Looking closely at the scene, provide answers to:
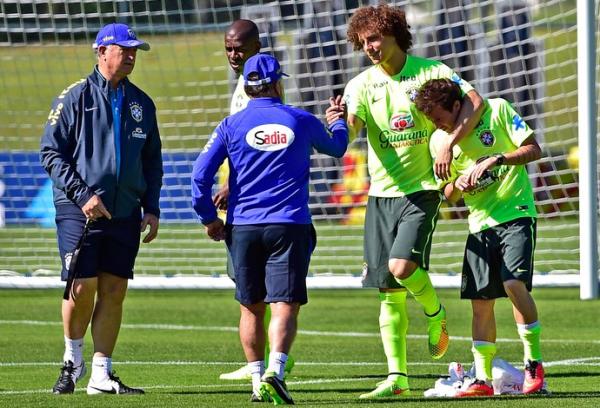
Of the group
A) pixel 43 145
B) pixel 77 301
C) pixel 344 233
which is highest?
pixel 43 145

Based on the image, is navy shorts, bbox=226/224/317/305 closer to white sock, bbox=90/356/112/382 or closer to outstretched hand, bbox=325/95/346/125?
outstretched hand, bbox=325/95/346/125

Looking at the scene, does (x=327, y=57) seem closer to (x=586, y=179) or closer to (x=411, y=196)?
(x=586, y=179)

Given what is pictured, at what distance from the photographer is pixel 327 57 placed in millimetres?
13961

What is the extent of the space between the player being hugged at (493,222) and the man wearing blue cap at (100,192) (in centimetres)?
181

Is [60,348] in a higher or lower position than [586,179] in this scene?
lower

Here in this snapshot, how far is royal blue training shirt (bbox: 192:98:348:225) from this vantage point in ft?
24.9

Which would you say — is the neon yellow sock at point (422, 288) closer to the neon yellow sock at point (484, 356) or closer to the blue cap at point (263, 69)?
the neon yellow sock at point (484, 356)

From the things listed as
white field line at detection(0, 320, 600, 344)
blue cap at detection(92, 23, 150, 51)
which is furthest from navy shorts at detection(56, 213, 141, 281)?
white field line at detection(0, 320, 600, 344)

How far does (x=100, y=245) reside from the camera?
333 inches

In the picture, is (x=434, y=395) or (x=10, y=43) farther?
(x=10, y=43)

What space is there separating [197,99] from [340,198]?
2.29 m

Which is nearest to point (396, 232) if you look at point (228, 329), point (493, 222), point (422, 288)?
point (422, 288)

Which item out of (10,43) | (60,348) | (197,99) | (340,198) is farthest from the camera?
(340,198)

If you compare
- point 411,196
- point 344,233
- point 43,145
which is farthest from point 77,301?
point 344,233
